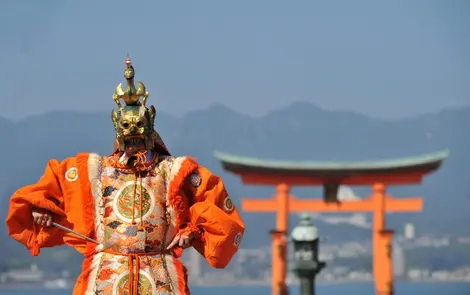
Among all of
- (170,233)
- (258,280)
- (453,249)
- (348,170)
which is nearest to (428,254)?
(453,249)

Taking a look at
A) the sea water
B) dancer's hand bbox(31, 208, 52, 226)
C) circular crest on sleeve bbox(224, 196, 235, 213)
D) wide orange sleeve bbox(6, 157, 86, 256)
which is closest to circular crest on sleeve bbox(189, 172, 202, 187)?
circular crest on sleeve bbox(224, 196, 235, 213)

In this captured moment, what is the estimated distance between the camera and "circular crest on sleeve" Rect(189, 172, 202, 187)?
5.87 metres

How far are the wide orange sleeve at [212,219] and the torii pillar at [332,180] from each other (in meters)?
16.8

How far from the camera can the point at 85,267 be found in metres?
5.81

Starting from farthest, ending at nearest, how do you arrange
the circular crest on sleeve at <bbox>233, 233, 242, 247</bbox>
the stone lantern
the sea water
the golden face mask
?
1. the sea water
2. the stone lantern
3. the circular crest on sleeve at <bbox>233, 233, 242, 247</bbox>
4. the golden face mask

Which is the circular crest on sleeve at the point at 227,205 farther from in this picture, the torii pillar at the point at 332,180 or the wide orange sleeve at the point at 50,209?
the torii pillar at the point at 332,180

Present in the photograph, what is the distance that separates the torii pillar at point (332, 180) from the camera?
2311cm

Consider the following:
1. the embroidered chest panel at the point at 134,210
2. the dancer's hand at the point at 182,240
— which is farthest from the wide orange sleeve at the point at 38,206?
the dancer's hand at the point at 182,240

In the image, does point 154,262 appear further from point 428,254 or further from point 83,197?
point 428,254

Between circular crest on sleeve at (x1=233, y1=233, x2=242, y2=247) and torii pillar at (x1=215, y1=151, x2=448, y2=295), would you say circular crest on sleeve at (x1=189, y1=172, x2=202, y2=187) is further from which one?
torii pillar at (x1=215, y1=151, x2=448, y2=295)

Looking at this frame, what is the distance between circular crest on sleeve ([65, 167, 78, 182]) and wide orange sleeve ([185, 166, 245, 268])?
16.3 inches

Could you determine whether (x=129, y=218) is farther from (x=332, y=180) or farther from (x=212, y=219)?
(x=332, y=180)

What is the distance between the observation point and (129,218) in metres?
5.79

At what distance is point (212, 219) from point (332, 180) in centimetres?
1814
